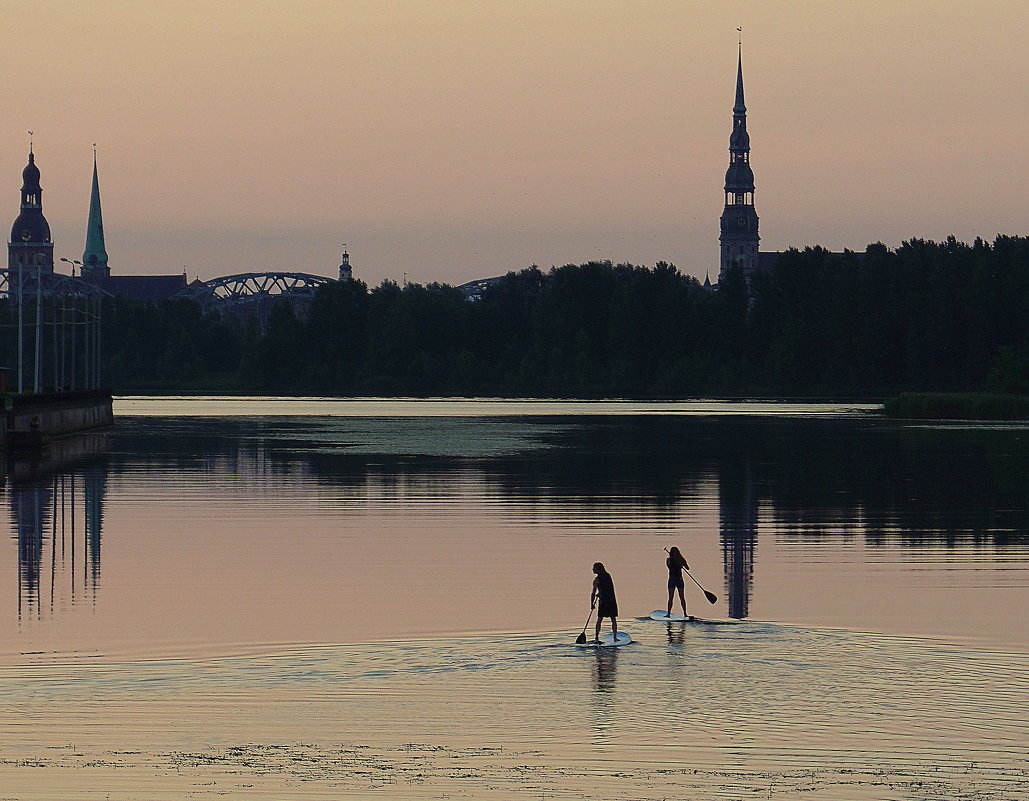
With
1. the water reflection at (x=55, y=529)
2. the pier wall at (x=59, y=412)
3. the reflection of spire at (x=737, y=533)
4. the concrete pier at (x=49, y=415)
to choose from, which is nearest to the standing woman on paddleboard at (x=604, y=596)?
the reflection of spire at (x=737, y=533)

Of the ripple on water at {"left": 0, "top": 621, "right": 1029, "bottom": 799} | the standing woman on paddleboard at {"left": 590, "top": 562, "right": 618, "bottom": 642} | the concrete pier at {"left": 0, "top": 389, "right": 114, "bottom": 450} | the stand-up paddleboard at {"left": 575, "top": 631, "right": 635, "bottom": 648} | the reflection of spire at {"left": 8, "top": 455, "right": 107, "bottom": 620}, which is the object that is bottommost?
the ripple on water at {"left": 0, "top": 621, "right": 1029, "bottom": 799}

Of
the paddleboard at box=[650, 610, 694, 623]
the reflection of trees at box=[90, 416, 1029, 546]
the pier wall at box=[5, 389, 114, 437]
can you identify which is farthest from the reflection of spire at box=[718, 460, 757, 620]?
the pier wall at box=[5, 389, 114, 437]

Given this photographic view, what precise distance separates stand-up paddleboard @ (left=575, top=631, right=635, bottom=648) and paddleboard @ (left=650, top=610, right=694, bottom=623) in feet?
8.14

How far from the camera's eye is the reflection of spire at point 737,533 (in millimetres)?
34594

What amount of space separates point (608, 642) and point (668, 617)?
2.92 meters

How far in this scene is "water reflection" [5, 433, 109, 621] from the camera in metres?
34.0

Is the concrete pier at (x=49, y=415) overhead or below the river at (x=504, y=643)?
overhead

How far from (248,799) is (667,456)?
71673mm

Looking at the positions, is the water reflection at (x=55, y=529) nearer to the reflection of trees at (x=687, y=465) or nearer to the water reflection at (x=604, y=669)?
the reflection of trees at (x=687, y=465)

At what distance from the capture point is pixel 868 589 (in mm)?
35562

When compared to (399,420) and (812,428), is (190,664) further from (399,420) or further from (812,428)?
(399,420)

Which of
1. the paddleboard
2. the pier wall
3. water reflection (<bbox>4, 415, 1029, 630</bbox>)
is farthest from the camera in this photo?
the pier wall

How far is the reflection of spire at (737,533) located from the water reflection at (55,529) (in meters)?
12.8

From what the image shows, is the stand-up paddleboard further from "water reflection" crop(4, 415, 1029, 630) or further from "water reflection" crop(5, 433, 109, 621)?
"water reflection" crop(5, 433, 109, 621)
